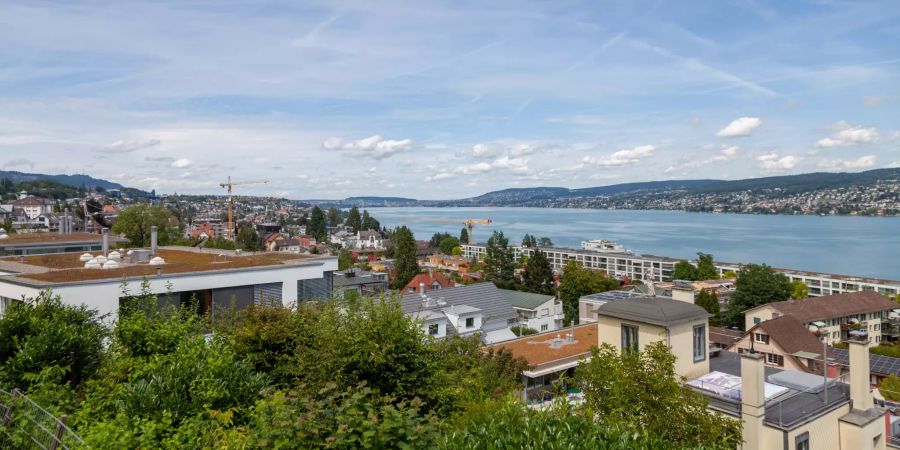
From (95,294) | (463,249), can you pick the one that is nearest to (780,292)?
(95,294)

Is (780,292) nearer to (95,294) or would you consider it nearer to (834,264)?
(95,294)

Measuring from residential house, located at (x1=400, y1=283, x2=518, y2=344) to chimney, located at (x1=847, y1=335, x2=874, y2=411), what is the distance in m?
12.4

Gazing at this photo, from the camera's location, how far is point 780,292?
41.4 meters

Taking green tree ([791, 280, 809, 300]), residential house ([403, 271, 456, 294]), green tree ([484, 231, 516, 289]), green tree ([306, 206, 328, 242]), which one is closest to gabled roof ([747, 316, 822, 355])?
residential house ([403, 271, 456, 294])

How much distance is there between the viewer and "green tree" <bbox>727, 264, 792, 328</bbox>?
4000 cm

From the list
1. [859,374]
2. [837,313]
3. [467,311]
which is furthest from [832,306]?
[859,374]

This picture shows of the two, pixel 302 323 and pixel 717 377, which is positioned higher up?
pixel 302 323

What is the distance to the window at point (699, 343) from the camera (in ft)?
34.5

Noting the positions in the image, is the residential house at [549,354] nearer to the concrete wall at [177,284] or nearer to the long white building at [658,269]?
the concrete wall at [177,284]

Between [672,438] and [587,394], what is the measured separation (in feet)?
3.80

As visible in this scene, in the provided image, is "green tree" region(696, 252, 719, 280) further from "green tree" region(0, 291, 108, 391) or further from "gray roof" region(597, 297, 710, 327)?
"green tree" region(0, 291, 108, 391)

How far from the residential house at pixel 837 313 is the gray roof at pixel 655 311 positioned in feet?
87.1

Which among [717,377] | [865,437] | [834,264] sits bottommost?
[834,264]

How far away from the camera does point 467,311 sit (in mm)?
24812
